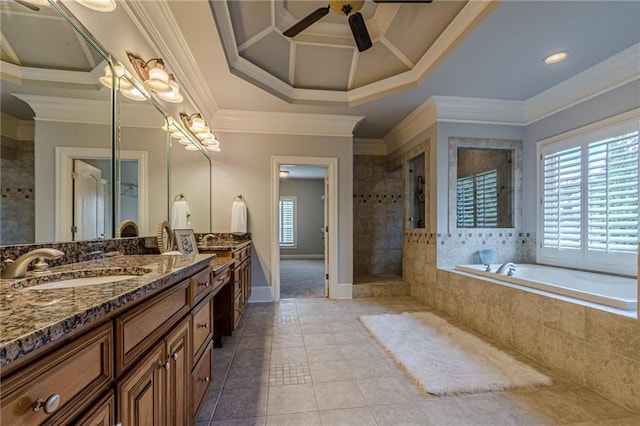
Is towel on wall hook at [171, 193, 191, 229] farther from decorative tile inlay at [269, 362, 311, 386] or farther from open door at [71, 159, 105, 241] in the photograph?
decorative tile inlay at [269, 362, 311, 386]

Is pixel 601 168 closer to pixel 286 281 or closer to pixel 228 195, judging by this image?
pixel 228 195

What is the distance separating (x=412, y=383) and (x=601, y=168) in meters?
2.72

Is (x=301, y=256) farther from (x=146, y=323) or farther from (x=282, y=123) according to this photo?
(x=146, y=323)

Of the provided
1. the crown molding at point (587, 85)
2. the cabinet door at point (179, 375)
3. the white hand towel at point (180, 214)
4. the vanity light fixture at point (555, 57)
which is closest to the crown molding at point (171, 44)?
the white hand towel at point (180, 214)

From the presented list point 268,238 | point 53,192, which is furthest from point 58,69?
point 268,238

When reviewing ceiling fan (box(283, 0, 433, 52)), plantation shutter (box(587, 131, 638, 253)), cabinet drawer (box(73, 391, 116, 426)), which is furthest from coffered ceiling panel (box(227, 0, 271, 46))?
plantation shutter (box(587, 131, 638, 253))

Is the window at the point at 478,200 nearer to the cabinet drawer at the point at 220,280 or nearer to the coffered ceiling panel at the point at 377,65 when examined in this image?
the coffered ceiling panel at the point at 377,65

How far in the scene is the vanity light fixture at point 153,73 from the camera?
183 cm

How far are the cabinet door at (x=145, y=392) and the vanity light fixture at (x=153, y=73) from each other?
1.70 m

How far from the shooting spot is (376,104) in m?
3.33

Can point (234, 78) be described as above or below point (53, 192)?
above

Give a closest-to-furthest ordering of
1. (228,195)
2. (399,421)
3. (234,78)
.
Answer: (399,421), (234,78), (228,195)

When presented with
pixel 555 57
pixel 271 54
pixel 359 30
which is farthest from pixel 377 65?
pixel 555 57

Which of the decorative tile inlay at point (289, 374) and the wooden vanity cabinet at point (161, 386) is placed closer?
the wooden vanity cabinet at point (161, 386)
